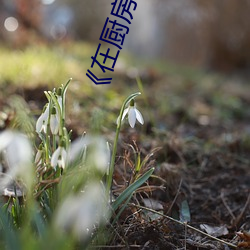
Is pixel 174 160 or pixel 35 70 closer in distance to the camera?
pixel 174 160

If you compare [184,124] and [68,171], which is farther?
[184,124]

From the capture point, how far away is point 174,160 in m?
2.43

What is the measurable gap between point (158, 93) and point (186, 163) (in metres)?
2.31

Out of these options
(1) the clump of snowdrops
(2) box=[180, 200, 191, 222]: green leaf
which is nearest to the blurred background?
(2) box=[180, 200, 191, 222]: green leaf

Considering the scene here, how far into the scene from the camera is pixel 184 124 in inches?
139

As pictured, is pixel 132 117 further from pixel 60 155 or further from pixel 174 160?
pixel 174 160

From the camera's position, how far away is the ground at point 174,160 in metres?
1.47

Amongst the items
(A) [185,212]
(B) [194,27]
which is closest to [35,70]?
(A) [185,212]

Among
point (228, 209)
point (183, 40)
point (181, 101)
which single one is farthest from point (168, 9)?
point (228, 209)

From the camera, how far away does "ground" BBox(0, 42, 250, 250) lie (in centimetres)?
147

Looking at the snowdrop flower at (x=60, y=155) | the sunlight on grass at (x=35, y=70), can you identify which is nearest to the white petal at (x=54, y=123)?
the snowdrop flower at (x=60, y=155)

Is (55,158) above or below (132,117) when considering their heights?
below

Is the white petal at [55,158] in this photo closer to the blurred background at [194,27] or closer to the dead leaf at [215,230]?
the dead leaf at [215,230]

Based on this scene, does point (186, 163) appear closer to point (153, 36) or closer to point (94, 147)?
point (94, 147)
